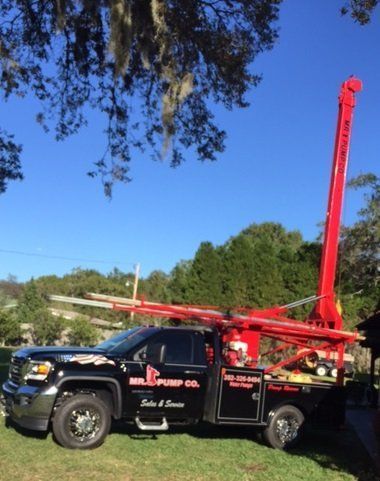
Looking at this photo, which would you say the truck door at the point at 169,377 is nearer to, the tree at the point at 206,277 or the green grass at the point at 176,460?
the green grass at the point at 176,460

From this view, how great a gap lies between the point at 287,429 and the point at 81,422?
3563 millimetres

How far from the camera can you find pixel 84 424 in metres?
9.08

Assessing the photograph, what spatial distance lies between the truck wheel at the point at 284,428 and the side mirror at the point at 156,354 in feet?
7.21

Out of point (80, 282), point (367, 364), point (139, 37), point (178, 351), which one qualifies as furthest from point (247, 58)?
point (80, 282)

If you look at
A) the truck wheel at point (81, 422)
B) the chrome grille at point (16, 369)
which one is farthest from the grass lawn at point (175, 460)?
the chrome grille at point (16, 369)

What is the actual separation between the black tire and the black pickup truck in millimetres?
19260

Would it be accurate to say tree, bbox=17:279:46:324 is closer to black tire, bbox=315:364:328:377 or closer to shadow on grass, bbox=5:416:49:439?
black tire, bbox=315:364:328:377

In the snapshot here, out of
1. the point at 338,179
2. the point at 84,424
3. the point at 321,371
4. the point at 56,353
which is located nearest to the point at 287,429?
A: the point at 84,424

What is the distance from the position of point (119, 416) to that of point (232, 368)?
1.98m

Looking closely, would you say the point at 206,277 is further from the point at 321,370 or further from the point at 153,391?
the point at 153,391

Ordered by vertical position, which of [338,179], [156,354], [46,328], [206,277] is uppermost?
[338,179]

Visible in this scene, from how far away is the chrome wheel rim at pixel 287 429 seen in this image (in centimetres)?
1051

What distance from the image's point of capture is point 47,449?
8.65 metres

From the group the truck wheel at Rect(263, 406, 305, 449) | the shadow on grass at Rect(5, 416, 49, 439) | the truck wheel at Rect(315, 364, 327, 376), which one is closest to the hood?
the shadow on grass at Rect(5, 416, 49, 439)
